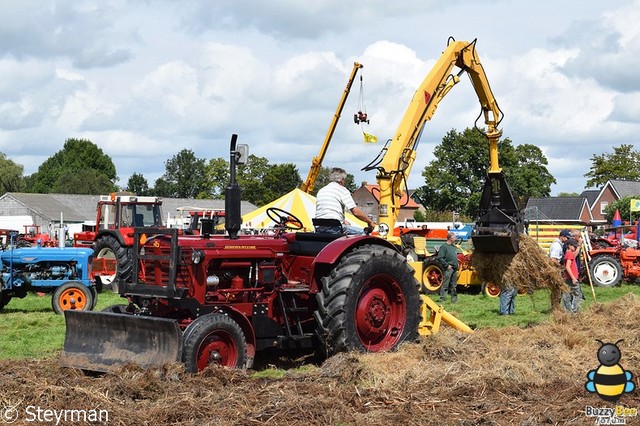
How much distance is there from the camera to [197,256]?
824 cm

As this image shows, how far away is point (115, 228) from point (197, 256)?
14.3 m

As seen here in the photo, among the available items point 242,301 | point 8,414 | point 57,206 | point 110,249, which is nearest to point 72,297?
point 110,249

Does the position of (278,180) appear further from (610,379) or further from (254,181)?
(610,379)

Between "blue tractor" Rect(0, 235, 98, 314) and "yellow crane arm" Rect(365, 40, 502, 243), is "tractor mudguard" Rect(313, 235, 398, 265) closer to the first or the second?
"yellow crane arm" Rect(365, 40, 502, 243)

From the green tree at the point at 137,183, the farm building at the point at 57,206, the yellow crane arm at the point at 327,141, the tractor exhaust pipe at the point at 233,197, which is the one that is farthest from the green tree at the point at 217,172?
the tractor exhaust pipe at the point at 233,197

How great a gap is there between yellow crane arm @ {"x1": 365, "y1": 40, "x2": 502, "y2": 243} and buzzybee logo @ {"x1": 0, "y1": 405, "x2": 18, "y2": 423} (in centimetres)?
691

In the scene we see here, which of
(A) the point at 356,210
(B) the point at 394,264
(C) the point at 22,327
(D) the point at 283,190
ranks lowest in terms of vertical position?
(C) the point at 22,327

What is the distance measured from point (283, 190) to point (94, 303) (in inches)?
2393

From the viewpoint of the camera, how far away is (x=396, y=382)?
24.0 ft

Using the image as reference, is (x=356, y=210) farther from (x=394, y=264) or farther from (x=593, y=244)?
(x=593, y=244)

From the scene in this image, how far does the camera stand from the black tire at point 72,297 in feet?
50.5

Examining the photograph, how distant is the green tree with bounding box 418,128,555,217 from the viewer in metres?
70.8

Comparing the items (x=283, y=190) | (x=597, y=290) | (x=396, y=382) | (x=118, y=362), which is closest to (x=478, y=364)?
(x=396, y=382)

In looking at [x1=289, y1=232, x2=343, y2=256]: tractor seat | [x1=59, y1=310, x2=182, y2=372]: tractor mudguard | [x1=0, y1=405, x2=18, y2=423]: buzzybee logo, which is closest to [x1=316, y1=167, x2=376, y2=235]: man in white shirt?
[x1=289, y1=232, x2=343, y2=256]: tractor seat
